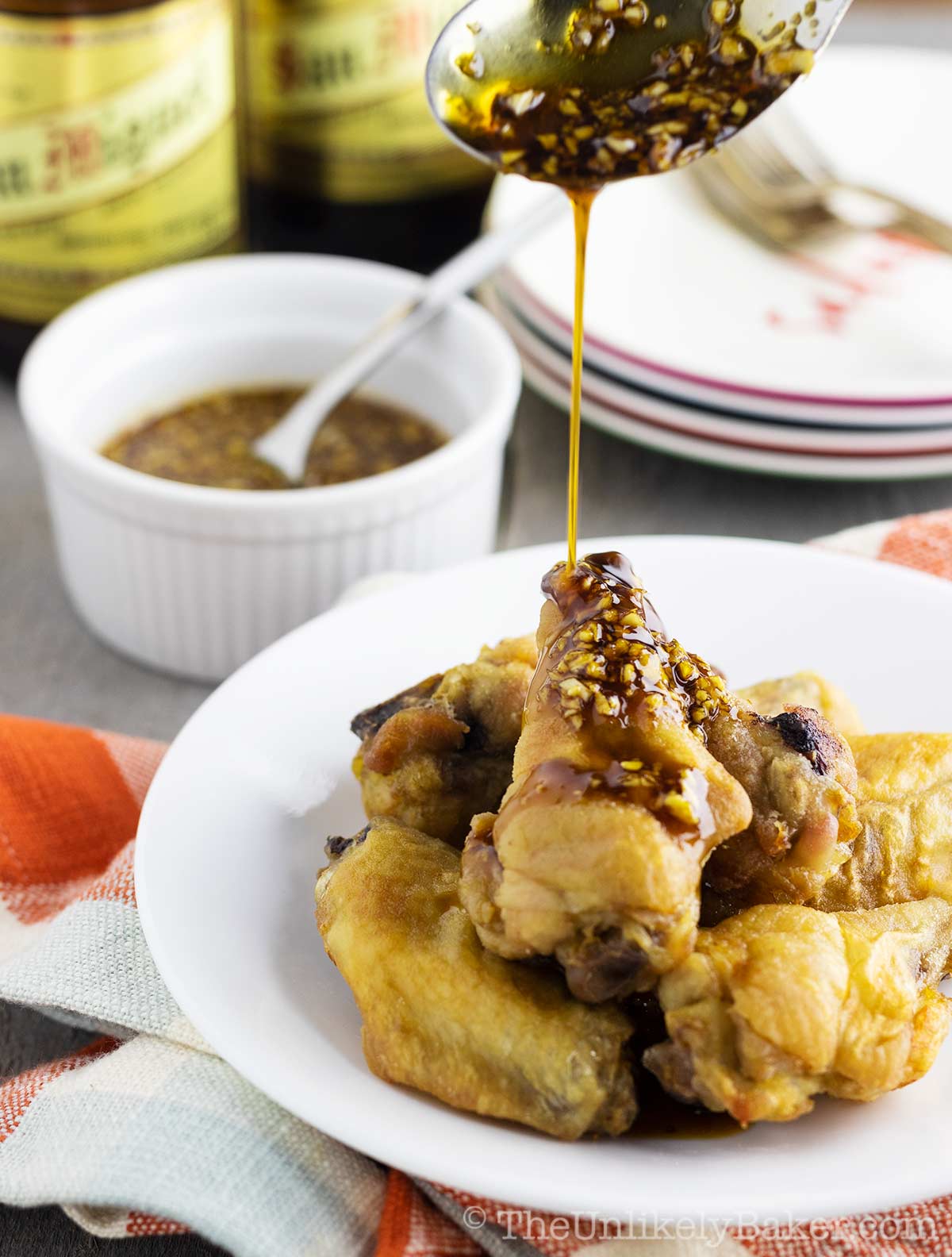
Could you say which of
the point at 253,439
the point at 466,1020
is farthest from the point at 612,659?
the point at 253,439

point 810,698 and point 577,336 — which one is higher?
point 577,336

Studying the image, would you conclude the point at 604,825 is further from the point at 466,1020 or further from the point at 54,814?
the point at 54,814

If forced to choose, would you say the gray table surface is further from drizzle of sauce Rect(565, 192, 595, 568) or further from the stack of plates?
drizzle of sauce Rect(565, 192, 595, 568)

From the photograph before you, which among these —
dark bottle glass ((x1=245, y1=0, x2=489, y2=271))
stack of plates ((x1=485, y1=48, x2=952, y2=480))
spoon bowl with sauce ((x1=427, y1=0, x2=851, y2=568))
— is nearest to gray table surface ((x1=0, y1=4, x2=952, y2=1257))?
stack of plates ((x1=485, y1=48, x2=952, y2=480))

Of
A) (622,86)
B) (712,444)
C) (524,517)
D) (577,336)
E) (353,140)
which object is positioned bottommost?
(524,517)

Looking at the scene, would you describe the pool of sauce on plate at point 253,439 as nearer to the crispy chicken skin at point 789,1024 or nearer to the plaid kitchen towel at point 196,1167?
the plaid kitchen towel at point 196,1167

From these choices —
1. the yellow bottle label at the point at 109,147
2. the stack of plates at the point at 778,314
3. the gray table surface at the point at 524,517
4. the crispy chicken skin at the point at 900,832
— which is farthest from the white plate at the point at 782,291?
the crispy chicken skin at the point at 900,832

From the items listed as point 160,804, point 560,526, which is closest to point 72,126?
point 560,526

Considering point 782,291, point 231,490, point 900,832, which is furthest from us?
point 782,291
